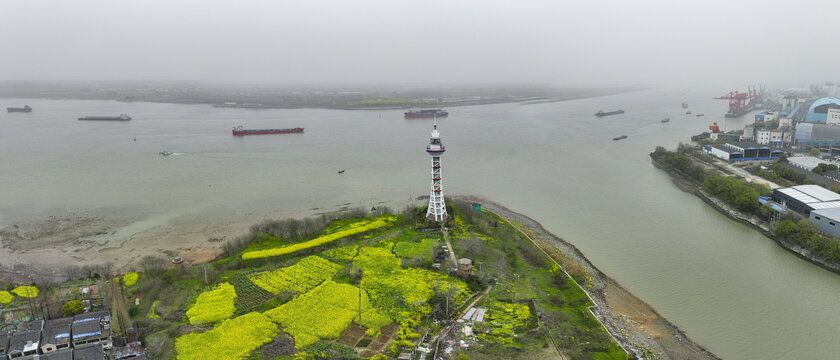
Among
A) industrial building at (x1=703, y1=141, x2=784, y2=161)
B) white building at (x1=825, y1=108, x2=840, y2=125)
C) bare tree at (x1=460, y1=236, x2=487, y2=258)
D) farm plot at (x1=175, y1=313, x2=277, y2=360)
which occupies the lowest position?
farm plot at (x1=175, y1=313, x2=277, y2=360)

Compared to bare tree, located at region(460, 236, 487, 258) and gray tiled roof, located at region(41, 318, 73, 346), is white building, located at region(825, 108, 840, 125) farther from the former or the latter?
gray tiled roof, located at region(41, 318, 73, 346)

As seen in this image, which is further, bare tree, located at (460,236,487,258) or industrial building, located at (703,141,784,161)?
industrial building, located at (703,141,784,161)

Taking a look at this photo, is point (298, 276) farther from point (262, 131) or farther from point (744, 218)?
point (262, 131)

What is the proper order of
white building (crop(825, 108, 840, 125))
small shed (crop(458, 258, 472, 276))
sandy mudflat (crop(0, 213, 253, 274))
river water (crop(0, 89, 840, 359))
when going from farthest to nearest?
white building (crop(825, 108, 840, 125))
sandy mudflat (crop(0, 213, 253, 274))
small shed (crop(458, 258, 472, 276))
river water (crop(0, 89, 840, 359))

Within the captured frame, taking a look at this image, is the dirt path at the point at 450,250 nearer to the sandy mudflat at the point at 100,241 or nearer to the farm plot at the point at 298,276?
the farm plot at the point at 298,276

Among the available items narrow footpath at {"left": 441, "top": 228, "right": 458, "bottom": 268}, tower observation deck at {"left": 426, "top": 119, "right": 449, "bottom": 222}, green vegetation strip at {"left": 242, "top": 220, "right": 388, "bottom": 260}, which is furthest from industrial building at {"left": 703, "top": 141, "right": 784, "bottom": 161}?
green vegetation strip at {"left": 242, "top": 220, "right": 388, "bottom": 260}

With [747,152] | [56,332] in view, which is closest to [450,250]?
[56,332]
